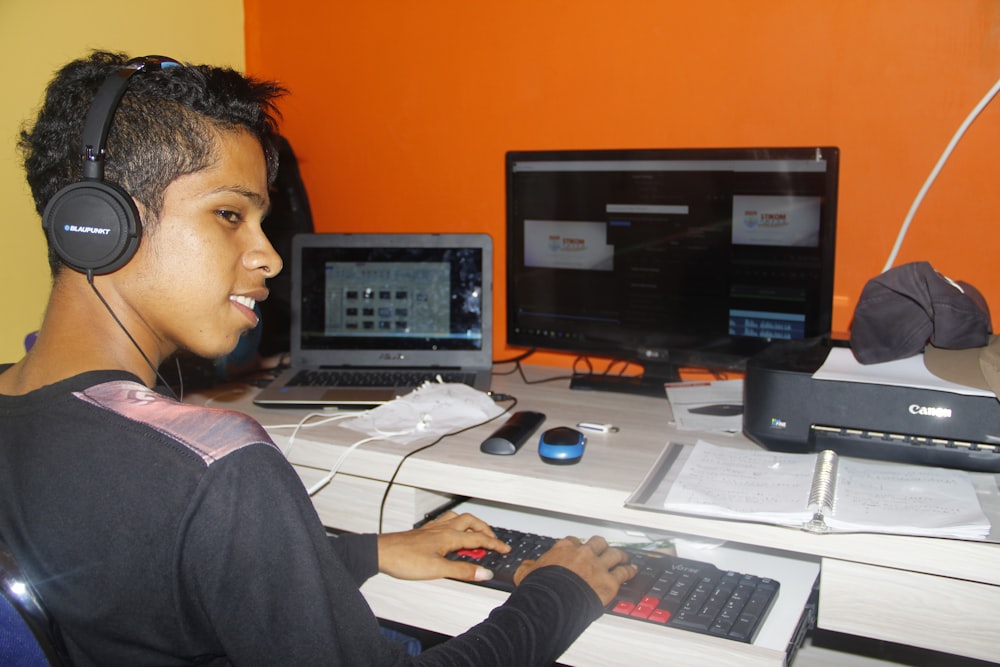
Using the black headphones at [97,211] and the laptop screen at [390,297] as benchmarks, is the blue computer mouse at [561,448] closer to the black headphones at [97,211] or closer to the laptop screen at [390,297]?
the laptop screen at [390,297]

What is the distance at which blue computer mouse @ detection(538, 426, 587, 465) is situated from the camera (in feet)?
4.08

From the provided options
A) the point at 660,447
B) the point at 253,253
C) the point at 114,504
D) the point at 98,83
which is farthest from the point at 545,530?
the point at 98,83

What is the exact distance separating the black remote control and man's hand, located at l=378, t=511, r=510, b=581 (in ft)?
0.38

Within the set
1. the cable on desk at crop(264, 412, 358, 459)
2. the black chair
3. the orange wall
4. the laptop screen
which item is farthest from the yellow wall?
the black chair

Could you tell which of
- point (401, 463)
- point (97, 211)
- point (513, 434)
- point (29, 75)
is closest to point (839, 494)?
point (513, 434)

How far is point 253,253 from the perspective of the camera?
91 centimetres

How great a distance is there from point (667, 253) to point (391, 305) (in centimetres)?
56

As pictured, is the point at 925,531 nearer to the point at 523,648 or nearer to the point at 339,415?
the point at 523,648

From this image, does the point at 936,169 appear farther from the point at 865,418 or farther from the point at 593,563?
the point at 593,563

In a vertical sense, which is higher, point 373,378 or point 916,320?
point 916,320

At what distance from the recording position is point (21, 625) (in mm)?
617

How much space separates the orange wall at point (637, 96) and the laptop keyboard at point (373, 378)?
323 mm

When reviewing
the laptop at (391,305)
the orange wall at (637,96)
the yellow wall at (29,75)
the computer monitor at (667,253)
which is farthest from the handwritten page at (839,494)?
the yellow wall at (29,75)

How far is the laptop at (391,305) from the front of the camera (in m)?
1.73
